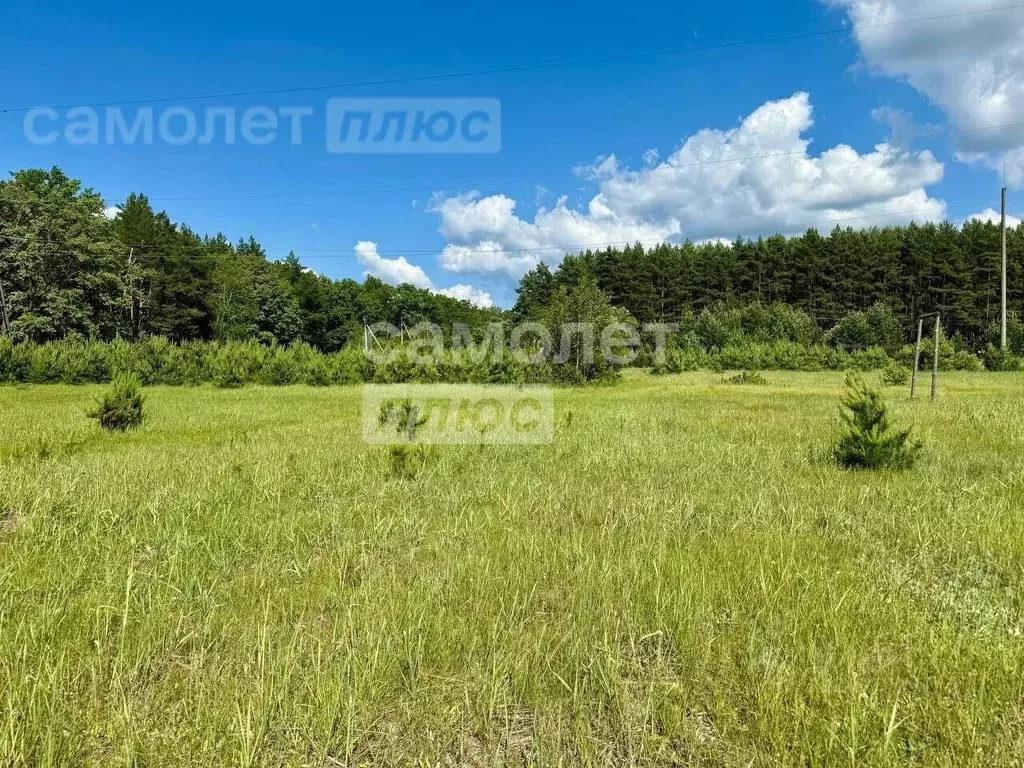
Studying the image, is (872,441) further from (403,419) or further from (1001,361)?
(1001,361)

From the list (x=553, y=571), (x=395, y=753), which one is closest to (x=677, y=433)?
(x=553, y=571)

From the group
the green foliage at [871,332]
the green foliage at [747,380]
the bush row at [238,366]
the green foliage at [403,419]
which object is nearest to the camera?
the green foliage at [403,419]

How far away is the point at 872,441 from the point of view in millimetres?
7012

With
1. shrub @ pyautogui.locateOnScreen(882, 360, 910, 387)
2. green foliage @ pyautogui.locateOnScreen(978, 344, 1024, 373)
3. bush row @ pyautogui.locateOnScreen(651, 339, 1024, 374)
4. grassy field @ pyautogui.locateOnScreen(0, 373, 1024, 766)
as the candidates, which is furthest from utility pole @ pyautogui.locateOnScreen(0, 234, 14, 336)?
green foliage @ pyautogui.locateOnScreen(978, 344, 1024, 373)

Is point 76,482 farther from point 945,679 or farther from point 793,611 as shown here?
point 945,679

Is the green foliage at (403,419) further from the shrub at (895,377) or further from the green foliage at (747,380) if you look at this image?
the shrub at (895,377)

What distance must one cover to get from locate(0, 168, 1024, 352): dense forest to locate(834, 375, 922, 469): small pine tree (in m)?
26.0

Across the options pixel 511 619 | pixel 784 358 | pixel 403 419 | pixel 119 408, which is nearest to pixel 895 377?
pixel 784 358

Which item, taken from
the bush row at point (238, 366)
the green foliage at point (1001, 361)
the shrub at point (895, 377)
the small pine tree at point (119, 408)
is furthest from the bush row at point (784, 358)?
the small pine tree at point (119, 408)

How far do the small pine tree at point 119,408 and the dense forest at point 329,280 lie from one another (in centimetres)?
2424

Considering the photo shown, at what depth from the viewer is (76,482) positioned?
20.1 ft

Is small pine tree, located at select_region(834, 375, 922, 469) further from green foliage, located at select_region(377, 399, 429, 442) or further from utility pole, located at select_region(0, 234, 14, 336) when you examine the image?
utility pole, located at select_region(0, 234, 14, 336)

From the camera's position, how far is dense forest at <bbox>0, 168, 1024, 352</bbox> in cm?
3522

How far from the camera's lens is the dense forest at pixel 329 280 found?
3522 centimetres
